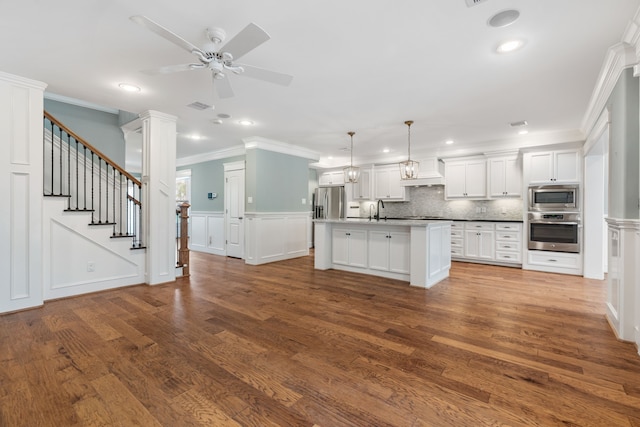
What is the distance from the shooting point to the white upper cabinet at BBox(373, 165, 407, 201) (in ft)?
24.1

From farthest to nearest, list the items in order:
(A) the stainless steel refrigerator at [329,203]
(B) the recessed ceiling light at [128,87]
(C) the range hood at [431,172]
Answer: (A) the stainless steel refrigerator at [329,203], (C) the range hood at [431,172], (B) the recessed ceiling light at [128,87]

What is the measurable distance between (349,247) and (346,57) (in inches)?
126

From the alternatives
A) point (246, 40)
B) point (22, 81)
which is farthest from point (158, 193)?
point (246, 40)

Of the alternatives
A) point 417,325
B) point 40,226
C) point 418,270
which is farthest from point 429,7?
point 40,226

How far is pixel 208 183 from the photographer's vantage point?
7566 mm

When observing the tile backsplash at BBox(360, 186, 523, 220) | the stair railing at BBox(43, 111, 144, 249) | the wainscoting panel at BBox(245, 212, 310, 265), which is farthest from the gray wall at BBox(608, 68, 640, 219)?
the stair railing at BBox(43, 111, 144, 249)

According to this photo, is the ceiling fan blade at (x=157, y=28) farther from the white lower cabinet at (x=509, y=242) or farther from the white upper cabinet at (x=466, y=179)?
the white lower cabinet at (x=509, y=242)

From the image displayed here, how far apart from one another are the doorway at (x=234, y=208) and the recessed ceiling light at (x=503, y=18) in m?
5.32

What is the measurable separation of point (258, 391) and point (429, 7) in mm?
2791

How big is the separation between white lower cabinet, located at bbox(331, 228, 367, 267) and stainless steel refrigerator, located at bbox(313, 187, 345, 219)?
3.02 metres

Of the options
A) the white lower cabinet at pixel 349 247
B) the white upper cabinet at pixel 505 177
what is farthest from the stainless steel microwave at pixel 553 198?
the white lower cabinet at pixel 349 247

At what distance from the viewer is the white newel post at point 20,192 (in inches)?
122

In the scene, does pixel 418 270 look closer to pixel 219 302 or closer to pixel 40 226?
pixel 219 302

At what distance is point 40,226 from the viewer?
336 centimetres
